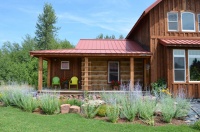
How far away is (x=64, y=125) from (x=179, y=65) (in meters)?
7.95

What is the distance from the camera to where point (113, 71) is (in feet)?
47.3

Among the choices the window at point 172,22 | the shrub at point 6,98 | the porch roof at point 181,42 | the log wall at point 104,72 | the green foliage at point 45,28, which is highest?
the green foliage at point 45,28

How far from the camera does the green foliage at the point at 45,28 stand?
1400 inches

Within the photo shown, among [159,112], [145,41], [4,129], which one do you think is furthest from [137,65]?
[4,129]

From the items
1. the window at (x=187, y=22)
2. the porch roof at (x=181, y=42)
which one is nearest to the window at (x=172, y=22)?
the window at (x=187, y=22)

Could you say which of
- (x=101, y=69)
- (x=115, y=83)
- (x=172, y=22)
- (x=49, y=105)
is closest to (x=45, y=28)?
(x=101, y=69)

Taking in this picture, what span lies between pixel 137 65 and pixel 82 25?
3226 centimetres

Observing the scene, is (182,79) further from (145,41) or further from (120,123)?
(120,123)

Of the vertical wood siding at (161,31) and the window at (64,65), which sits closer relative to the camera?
the vertical wood siding at (161,31)

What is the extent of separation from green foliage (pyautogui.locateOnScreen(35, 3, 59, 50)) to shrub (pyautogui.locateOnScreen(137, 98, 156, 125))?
99.0 ft

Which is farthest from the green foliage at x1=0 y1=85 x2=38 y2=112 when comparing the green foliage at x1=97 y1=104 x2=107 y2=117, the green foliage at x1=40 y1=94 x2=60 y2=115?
the green foliage at x1=97 y1=104 x2=107 y2=117

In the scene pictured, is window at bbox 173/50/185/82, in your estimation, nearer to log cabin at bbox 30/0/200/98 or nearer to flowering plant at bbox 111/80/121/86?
log cabin at bbox 30/0/200/98

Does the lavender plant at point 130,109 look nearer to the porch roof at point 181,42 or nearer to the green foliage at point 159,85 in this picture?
the green foliage at point 159,85

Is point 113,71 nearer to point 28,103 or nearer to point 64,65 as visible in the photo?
point 64,65
